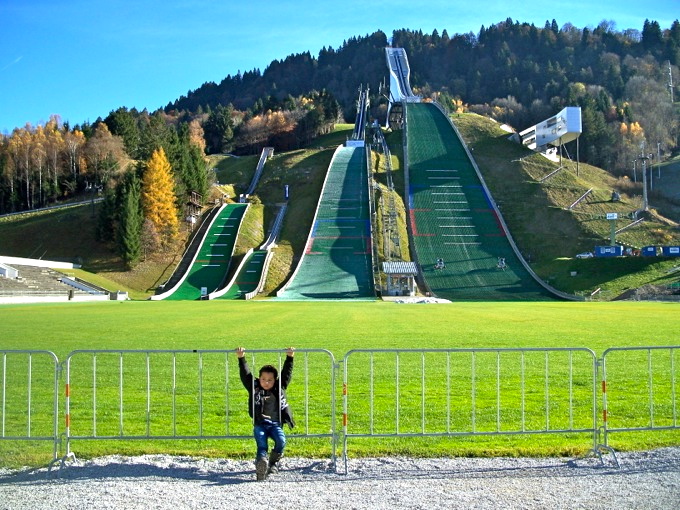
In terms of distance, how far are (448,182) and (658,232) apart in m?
20.6

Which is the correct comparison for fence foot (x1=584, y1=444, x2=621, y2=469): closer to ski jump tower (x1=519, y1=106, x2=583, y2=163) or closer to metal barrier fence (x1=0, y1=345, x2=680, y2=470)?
Answer: metal barrier fence (x1=0, y1=345, x2=680, y2=470)

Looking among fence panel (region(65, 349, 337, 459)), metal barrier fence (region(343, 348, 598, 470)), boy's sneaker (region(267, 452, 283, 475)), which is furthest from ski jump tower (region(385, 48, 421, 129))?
boy's sneaker (region(267, 452, 283, 475))

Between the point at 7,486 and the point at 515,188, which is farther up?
the point at 515,188

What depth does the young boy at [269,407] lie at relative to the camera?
7.84 meters

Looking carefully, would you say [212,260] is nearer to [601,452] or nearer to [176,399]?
[176,399]

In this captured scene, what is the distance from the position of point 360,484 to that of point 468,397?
14.3 ft

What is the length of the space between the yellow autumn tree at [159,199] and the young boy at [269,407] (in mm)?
52701

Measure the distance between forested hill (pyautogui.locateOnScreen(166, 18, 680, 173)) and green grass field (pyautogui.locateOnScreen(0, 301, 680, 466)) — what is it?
93.0 meters

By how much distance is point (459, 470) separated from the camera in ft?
25.0

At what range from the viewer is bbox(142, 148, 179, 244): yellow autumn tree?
5947cm

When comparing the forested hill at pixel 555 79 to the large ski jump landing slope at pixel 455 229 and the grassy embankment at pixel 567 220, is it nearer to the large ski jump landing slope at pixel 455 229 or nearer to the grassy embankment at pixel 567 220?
the grassy embankment at pixel 567 220

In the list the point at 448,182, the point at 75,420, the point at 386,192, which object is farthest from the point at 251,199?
the point at 75,420

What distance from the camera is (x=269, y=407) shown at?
320 inches

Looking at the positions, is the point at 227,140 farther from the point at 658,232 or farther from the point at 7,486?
the point at 7,486
